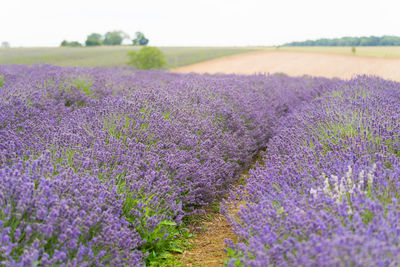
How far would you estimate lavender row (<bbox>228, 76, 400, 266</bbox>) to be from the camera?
167cm

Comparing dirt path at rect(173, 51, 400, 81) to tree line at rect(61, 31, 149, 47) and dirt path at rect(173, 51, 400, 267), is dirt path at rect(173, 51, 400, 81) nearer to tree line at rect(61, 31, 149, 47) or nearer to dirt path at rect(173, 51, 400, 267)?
dirt path at rect(173, 51, 400, 267)

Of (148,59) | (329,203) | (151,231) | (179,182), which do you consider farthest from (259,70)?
Answer: (329,203)

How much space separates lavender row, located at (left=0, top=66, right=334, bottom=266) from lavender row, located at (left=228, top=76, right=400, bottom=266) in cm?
62

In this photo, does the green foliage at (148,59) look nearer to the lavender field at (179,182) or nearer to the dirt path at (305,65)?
the dirt path at (305,65)

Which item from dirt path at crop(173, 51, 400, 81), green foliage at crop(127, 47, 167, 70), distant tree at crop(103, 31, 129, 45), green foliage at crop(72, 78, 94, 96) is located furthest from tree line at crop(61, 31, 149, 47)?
green foliage at crop(72, 78, 94, 96)

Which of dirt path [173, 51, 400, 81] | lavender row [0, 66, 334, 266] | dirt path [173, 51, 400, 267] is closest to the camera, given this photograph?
lavender row [0, 66, 334, 266]

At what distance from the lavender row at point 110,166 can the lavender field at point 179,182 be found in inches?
0.5

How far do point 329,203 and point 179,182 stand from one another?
1456mm

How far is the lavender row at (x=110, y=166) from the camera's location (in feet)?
6.72

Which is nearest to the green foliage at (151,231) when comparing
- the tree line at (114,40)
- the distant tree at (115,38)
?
the tree line at (114,40)

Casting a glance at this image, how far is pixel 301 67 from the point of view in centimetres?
1934

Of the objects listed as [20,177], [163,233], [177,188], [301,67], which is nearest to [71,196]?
[20,177]

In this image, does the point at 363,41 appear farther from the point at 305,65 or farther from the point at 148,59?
the point at 148,59

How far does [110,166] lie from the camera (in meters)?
3.05
